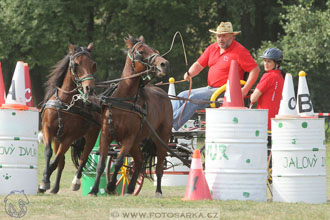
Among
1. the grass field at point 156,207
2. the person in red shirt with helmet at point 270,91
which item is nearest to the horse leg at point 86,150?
the grass field at point 156,207

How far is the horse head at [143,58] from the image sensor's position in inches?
384

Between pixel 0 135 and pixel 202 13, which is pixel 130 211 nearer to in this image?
pixel 0 135

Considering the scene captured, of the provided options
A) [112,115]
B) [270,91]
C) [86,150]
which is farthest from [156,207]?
[86,150]

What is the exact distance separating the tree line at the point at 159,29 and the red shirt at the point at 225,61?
14.6 m

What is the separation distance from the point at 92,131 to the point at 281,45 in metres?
17.3

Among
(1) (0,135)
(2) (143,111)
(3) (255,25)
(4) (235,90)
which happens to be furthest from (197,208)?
(3) (255,25)

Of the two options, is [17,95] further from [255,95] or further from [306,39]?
[306,39]

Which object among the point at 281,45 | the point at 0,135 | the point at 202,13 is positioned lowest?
the point at 0,135

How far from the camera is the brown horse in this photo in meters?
10.2

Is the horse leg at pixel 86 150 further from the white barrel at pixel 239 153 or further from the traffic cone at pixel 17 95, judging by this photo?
the white barrel at pixel 239 153

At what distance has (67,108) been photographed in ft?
34.1

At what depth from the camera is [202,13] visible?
32281 mm

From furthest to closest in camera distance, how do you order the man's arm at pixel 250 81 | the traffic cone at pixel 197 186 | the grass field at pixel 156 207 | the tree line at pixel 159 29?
1. the tree line at pixel 159 29
2. the man's arm at pixel 250 81
3. the traffic cone at pixel 197 186
4. the grass field at pixel 156 207

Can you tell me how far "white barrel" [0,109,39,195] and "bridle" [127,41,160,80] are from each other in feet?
4.97
